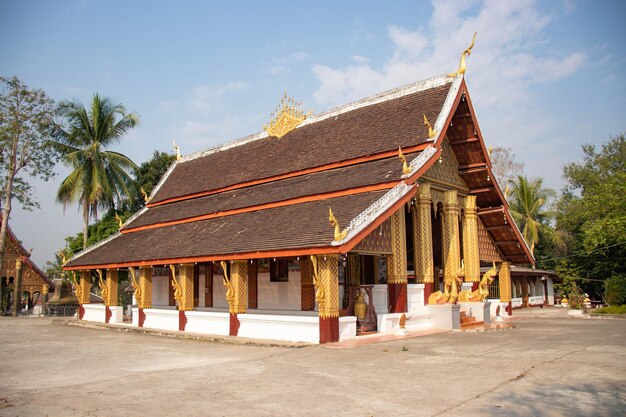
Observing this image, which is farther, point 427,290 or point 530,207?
point 530,207

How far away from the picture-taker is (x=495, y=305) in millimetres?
17844

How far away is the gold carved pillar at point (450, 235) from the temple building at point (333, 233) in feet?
0.11

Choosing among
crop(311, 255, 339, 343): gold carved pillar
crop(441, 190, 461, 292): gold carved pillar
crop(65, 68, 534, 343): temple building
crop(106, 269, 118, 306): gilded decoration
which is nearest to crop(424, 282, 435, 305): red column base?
crop(65, 68, 534, 343): temple building

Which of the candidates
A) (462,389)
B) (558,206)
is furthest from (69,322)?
(558,206)

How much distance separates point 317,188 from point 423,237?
3.08m

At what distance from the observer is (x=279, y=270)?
15945 mm

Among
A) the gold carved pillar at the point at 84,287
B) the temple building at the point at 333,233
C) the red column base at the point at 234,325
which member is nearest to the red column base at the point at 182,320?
the temple building at the point at 333,233

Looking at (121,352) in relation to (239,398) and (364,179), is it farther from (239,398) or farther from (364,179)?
(364,179)

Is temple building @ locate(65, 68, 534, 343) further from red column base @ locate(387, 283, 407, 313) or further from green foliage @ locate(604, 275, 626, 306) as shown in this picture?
green foliage @ locate(604, 275, 626, 306)

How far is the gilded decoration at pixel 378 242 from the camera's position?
480 inches

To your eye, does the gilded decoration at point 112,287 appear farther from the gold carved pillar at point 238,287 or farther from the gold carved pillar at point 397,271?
the gold carved pillar at point 397,271

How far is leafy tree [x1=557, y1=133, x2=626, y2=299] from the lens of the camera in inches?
886

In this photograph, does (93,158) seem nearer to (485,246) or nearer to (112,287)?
(112,287)

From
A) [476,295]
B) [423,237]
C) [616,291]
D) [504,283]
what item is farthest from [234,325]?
[616,291]
